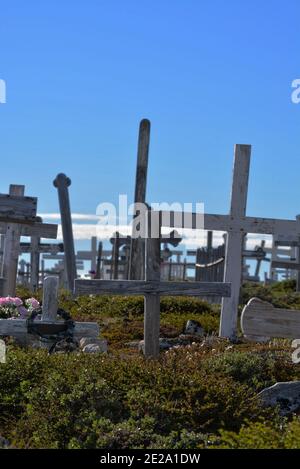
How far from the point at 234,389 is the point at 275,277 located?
35.3 metres

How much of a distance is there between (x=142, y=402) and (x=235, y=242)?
23.7 ft

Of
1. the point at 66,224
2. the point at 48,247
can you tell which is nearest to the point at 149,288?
the point at 66,224

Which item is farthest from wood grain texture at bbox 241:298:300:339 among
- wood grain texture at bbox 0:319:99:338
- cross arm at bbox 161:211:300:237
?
cross arm at bbox 161:211:300:237

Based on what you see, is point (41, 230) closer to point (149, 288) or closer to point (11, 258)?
point (11, 258)

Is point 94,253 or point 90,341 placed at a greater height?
point 94,253

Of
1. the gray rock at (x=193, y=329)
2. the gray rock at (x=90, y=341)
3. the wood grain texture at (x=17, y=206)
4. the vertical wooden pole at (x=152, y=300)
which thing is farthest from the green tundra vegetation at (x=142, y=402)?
the wood grain texture at (x=17, y=206)

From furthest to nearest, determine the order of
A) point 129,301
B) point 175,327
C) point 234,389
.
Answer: point 129,301
point 175,327
point 234,389

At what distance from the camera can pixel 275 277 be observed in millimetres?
44156

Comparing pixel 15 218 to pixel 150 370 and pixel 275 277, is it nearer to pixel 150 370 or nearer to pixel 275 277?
pixel 150 370

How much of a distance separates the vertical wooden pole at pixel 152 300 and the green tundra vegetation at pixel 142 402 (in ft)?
4.10

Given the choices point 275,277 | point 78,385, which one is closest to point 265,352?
point 78,385

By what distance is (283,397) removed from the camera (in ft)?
32.0

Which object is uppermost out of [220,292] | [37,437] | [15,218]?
[15,218]
